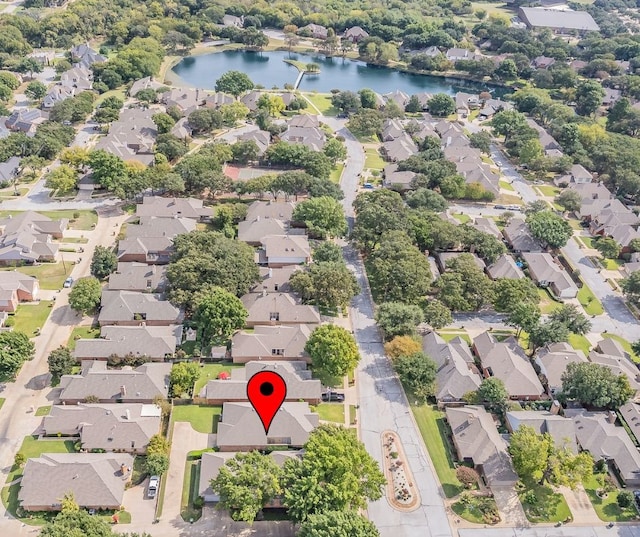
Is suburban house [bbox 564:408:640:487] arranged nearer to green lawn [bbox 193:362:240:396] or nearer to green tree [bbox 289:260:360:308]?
green tree [bbox 289:260:360:308]

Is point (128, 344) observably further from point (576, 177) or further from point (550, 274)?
point (576, 177)

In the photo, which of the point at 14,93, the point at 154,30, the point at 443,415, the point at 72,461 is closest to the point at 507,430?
the point at 443,415

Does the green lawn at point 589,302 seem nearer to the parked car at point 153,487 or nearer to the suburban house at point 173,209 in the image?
the suburban house at point 173,209

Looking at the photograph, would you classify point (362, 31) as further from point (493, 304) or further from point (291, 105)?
point (493, 304)

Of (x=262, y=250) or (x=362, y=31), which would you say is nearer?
(x=262, y=250)

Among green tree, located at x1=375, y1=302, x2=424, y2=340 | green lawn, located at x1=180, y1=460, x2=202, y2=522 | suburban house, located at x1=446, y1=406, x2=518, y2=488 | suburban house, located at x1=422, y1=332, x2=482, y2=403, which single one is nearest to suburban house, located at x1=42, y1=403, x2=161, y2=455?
green lawn, located at x1=180, y1=460, x2=202, y2=522

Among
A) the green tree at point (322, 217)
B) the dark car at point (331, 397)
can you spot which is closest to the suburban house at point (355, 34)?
the green tree at point (322, 217)
